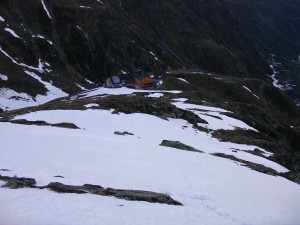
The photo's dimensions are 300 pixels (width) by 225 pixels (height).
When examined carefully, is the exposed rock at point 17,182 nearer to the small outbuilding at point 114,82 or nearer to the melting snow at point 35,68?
the small outbuilding at point 114,82

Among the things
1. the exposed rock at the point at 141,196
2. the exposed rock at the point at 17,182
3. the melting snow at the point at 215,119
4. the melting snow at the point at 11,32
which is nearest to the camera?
the exposed rock at the point at 17,182

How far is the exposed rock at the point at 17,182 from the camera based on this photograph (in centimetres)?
1724

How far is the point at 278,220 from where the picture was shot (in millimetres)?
19609

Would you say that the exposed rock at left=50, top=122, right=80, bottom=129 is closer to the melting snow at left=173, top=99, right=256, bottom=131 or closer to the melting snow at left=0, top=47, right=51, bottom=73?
the melting snow at left=173, top=99, right=256, bottom=131

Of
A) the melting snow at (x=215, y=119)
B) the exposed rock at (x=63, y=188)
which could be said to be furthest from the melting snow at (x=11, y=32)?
the exposed rock at (x=63, y=188)

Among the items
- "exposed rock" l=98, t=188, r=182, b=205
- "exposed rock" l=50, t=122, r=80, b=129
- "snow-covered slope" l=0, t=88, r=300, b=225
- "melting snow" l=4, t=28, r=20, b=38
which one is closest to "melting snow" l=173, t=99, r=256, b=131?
"snow-covered slope" l=0, t=88, r=300, b=225

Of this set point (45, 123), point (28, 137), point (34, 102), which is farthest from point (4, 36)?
point (28, 137)

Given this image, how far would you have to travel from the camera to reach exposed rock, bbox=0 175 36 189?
1724 cm

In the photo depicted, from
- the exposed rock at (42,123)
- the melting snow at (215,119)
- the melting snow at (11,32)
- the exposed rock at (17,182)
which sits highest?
the melting snow at (11,32)

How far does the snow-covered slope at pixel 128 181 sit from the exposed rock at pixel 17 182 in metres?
0.40

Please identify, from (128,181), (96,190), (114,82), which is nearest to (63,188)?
(96,190)

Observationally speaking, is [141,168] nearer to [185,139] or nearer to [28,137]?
[28,137]

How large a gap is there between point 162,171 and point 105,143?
6409 millimetres

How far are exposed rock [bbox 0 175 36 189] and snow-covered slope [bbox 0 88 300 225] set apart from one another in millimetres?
404
